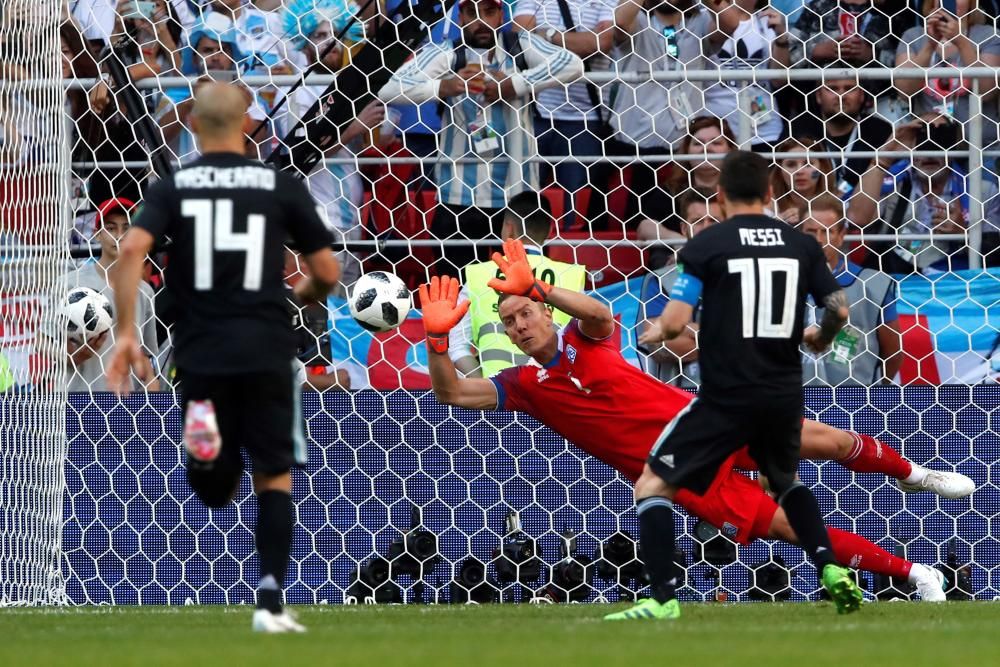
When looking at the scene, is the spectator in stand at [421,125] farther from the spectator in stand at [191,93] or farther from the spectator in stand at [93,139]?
the spectator in stand at [93,139]

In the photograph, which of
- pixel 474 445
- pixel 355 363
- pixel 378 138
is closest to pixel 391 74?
pixel 378 138

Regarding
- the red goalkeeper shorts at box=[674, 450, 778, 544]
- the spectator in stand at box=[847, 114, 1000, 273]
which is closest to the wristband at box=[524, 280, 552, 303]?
the red goalkeeper shorts at box=[674, 450, 778, 544]

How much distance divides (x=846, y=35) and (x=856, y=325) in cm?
223

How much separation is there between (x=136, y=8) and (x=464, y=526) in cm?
380

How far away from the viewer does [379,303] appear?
26.2 ft

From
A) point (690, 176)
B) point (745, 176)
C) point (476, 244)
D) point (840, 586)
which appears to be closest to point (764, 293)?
point (745, 176)

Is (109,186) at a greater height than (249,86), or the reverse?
(249,86)

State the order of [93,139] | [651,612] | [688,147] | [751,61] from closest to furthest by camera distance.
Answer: [651,612] → [93,139] → [688,147] → [751,61]

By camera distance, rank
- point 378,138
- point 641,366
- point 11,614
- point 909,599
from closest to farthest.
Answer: point 11,614 → point 909,599 → point 641,366 → point 378,138

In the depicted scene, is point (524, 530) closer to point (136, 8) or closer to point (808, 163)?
point (808, 163)

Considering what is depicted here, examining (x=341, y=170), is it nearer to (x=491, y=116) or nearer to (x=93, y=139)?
(x=491, y=116)

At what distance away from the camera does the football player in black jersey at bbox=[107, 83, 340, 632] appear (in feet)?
17.1

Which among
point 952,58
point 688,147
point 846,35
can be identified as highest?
point 846,35

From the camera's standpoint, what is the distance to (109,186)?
354 inches
